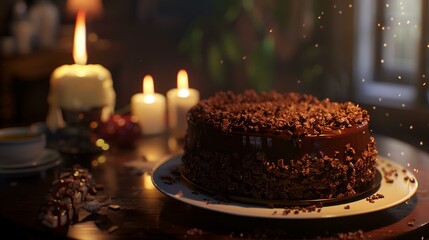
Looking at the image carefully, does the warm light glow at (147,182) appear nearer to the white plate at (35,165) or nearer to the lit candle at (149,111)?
the white plate at (35,165)

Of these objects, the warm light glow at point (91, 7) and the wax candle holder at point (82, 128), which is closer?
the wax candle holder at point (82, 128)

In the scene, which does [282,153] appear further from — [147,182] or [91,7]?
[91,7]

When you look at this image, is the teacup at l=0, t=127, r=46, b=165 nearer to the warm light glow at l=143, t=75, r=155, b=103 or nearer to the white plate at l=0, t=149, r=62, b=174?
the white plate at l=0, t=149, r=62, b=174

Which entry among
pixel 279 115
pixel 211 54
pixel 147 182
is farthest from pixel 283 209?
pixel 211 54

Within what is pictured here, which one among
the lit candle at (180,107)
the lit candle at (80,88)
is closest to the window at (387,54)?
the lit candle at (180,107)

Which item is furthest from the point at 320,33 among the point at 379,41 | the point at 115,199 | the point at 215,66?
the point at 115,199
